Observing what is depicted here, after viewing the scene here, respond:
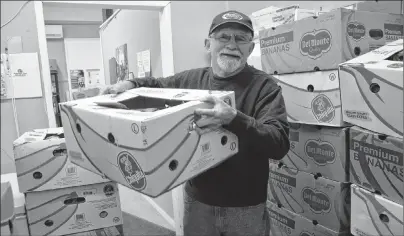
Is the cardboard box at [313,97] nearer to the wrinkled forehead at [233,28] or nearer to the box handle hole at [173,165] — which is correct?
the wrinkled forehead at [233,28]

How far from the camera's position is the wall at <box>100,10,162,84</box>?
2.83 meters

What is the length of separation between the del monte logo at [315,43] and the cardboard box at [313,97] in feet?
0.31

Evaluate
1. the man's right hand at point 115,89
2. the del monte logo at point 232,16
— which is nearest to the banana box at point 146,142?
the man's right hand at point 115,89

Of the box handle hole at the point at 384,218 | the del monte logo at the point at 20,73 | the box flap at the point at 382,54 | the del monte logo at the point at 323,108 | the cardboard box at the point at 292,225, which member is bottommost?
the cardboard box at the point at 292,225

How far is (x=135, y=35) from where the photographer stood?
342 centimetres

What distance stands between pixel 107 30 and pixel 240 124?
4.49 metres

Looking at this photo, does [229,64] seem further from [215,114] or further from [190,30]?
[190,30]

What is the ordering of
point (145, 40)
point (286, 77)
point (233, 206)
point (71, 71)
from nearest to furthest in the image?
point (233, 206) → point (286, 77) → point (145, 40) → point (71, 71)

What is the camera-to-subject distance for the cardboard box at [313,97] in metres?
1.43

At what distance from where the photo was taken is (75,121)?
1026 millimetres

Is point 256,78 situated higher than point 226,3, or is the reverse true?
point 226,3

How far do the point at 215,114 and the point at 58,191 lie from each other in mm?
1028

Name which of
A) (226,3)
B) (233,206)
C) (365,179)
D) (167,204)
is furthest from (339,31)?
(167,204)

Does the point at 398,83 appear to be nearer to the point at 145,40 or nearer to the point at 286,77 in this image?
the point at 286,77
